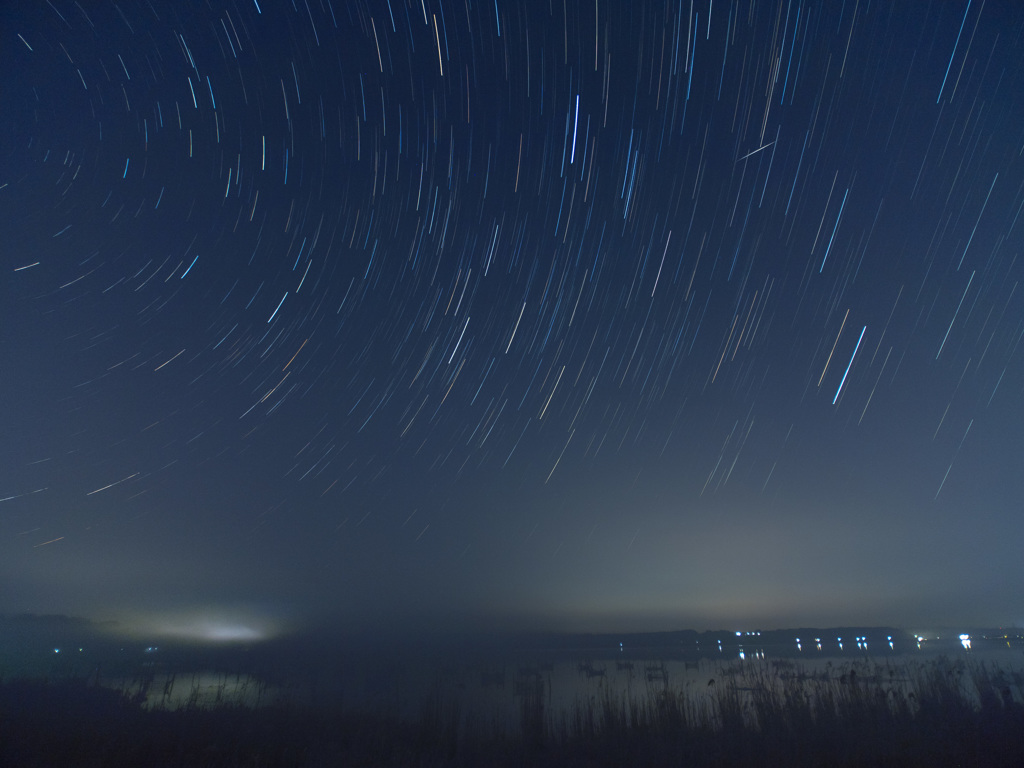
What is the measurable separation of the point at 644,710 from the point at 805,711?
15.0ft

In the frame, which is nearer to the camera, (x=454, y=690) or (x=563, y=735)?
(x=563, y=735)

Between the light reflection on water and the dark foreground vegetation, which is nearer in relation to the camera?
the dark foreground vegetation

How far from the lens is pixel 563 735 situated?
13305 mm

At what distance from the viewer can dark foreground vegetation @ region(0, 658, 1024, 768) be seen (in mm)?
10492

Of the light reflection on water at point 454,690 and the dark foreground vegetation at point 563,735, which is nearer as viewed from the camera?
the dark foreground vegetation at point 563,735

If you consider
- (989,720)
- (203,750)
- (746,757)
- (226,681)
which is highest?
(989,720)

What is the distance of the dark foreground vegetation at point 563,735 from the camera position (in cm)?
1049

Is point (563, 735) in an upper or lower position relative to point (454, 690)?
upper

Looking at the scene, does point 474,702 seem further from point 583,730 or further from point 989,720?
point 989,720

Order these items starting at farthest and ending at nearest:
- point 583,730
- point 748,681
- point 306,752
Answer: point 748,681 → point 583,730 → point 306,752

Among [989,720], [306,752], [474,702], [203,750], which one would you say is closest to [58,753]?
[203,750]

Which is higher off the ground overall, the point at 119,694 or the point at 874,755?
the point at 874,755

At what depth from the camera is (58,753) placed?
11203 mm

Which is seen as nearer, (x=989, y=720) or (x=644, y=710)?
(x=989, y=720)
